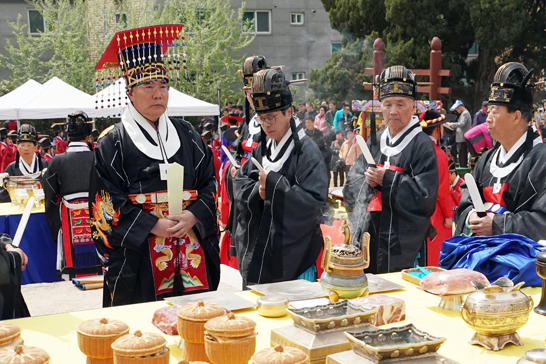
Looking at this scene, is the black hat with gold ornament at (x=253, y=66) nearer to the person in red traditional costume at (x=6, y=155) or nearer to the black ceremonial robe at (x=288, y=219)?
the black ceremonial robe at (x=288, y=219)

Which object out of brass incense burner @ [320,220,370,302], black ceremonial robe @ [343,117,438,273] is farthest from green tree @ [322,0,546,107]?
brass incense burner @ [320,220,370,302]

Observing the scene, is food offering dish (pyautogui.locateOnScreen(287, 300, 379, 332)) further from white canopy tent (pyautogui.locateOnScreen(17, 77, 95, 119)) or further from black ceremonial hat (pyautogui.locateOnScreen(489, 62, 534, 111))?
white canopy tent (pyautogui.locateOnScreen(17, 77, 95, 119))

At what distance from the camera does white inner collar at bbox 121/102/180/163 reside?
3232 mm

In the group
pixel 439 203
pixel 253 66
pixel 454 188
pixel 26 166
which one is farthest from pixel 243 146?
pixel 26 166

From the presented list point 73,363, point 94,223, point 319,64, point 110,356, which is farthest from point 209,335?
point 319,64

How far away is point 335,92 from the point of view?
1988 cm

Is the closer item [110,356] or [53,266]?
[110,356]

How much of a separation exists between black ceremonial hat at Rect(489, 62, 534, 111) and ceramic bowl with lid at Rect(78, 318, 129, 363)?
2439 mm

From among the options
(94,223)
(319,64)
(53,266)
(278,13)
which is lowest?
(53,266)

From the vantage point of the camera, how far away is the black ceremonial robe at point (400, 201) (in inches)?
140

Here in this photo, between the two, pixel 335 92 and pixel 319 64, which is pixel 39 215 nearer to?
pixel 335 92

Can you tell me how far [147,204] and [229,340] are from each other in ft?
5.60

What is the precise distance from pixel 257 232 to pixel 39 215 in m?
3.65

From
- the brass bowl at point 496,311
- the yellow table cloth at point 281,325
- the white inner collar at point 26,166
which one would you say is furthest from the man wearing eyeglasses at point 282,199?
the white inner collar at point 26,166
